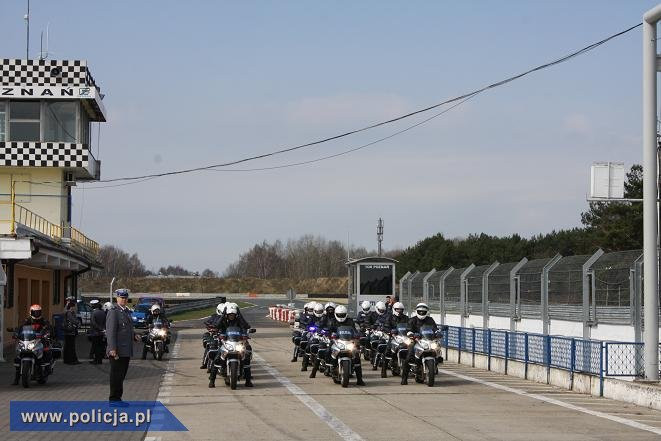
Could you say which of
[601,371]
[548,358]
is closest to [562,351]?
[548,358]

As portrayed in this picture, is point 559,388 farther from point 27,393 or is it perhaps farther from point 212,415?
point 27,393

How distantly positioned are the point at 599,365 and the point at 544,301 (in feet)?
19.3

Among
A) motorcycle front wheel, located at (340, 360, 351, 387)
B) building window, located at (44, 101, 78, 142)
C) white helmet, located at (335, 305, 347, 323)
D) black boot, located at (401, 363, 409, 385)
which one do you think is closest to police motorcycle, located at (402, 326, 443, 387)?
black boot, located at (401, 363, 409, 385)

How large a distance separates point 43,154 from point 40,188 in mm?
2151

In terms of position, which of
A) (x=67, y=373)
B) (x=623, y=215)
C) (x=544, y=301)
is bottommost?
(x=67, y=373)

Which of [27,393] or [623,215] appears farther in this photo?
[623,215]

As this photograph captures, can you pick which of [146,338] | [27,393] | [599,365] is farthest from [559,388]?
[146,338]

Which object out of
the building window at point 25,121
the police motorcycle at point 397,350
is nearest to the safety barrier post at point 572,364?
the police motorcycle at point 397,350

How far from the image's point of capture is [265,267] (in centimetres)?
18812

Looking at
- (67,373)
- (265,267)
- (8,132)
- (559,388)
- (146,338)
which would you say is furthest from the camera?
(265,267)

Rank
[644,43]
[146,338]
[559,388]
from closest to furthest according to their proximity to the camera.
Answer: [644,43], [559,388], [146,338]

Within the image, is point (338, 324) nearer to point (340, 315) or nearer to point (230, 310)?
point (340, 315)

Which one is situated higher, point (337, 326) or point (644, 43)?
point (644, 43)

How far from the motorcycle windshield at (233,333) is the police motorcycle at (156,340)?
31.0 ft
